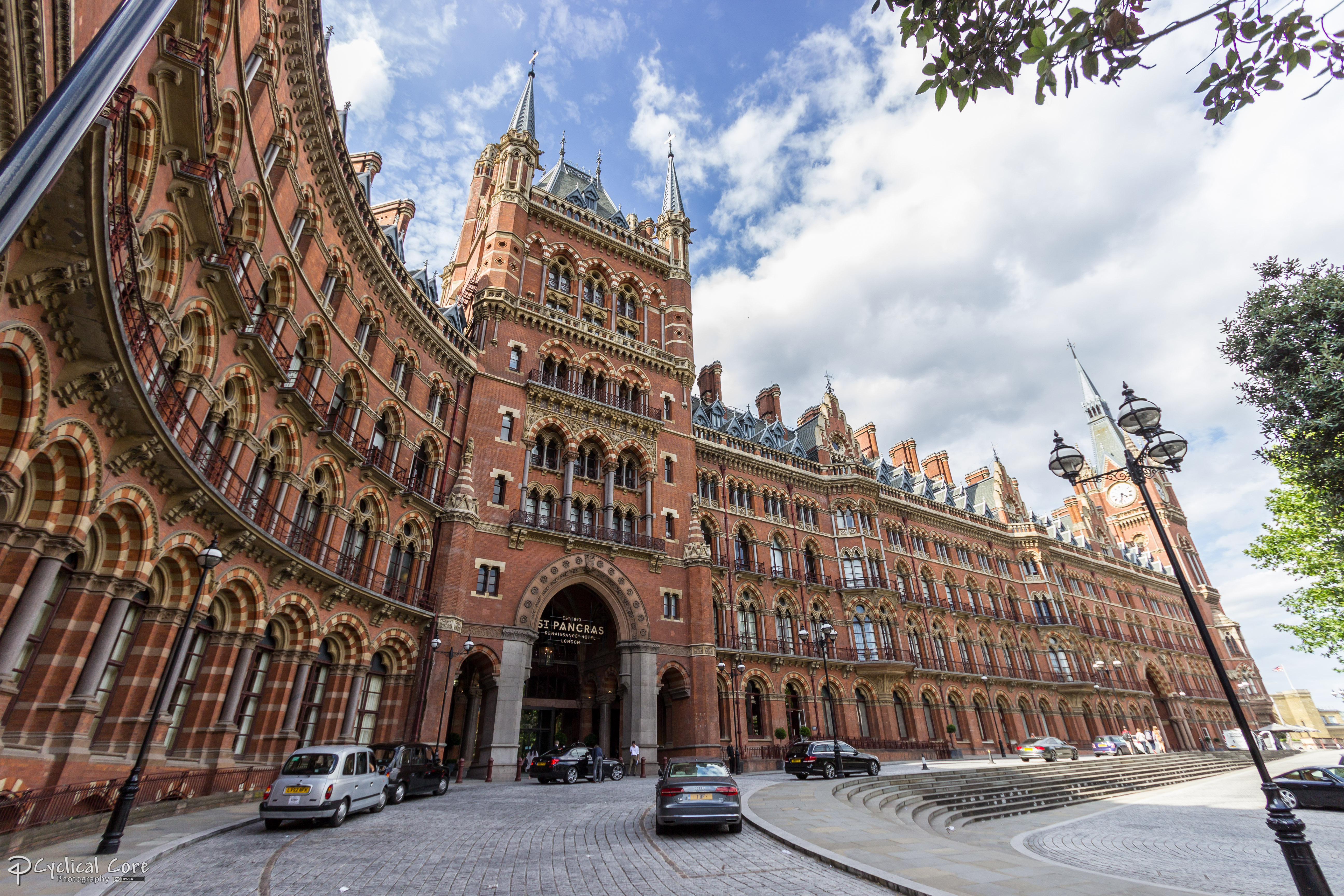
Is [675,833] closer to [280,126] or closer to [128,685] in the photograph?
[128,685]

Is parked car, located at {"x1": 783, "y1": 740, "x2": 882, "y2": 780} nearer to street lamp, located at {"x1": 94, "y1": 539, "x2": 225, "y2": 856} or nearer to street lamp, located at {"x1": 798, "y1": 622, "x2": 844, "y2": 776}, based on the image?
street lamp, located at {"x1": 798, "y1": 622, "x2": 844, "y2": 776}

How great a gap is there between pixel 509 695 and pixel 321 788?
1253 centimetres

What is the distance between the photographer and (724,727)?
31.5m

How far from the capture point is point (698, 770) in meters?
12.2

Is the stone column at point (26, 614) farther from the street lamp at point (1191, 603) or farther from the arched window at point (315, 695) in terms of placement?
the street lamp at point (1191, 603)

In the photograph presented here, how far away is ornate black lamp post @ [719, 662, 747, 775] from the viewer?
28.8m

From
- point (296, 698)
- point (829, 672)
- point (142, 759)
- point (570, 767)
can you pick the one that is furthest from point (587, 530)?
point (142, 759)

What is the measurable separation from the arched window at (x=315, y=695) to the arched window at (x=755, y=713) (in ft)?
68.3

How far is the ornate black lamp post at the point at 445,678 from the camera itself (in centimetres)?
2227

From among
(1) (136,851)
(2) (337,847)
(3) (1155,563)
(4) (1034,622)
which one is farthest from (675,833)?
(3) (1155,563)

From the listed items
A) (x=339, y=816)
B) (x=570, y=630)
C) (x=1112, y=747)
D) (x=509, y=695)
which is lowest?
(x=339, y=816)

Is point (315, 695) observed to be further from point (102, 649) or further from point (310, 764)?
point (102, 649)

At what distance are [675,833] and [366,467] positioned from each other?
15396 millimetres

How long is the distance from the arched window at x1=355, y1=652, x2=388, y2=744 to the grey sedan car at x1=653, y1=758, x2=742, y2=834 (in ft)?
44.9
